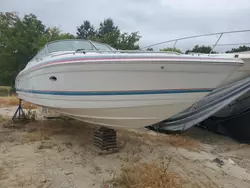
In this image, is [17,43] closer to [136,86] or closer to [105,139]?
[105,139]

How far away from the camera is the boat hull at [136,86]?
3146 millimetres

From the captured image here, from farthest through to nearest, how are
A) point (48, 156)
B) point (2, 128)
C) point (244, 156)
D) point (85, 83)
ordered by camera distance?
point (2, 128)
point (244, 156)
point (48, 156)
point (85, 83)

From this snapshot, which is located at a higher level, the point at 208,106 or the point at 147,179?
the point at 208,106

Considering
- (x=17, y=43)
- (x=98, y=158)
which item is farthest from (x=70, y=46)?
(x=17, y=43)

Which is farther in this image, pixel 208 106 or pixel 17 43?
pixel 17 43

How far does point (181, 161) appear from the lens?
409 centimetres

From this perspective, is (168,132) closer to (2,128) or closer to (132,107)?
(132,107)

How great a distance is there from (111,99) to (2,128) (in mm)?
3972

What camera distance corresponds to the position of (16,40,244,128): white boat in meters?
3.13

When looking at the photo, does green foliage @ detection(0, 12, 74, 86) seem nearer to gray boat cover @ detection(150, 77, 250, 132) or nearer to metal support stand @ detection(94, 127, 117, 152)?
gray boat cover @ detection(150, 77, 250, 132)

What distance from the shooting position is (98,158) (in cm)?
392

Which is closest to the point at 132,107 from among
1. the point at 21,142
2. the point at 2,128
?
the point at 21,142

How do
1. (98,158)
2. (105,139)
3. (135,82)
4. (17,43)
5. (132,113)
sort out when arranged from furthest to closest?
(17,43) → (105,139) → (98,158) → (132,113) → (135,82)

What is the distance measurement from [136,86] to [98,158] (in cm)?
143
